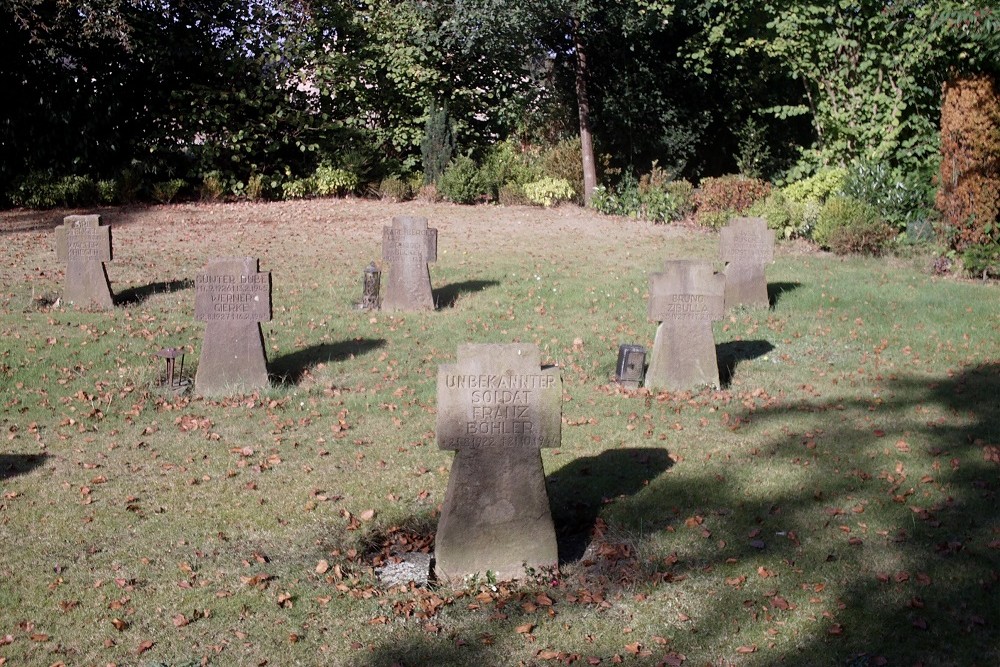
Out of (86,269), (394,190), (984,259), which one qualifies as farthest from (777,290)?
(394,190)

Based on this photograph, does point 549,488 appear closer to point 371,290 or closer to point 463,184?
point 371,290

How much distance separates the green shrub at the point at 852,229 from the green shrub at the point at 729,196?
2538mm

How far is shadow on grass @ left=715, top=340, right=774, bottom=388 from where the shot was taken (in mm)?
10742

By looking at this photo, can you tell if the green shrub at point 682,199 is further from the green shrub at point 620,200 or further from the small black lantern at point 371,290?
the small black lantern at point 371,290

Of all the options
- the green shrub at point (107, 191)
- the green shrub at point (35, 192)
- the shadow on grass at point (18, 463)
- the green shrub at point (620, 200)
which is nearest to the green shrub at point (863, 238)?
the green shrub at point (620, 200)

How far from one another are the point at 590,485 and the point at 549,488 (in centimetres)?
31

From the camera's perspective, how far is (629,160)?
82.8ft

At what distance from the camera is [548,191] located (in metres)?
23.3

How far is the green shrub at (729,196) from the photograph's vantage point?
20703 mm

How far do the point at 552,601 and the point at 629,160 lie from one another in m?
20.6

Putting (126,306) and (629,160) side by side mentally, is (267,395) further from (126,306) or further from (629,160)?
(629,160)

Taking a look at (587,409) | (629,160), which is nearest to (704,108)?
(629,160)

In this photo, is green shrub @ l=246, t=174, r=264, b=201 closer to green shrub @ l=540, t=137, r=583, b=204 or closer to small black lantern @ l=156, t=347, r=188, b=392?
green shrub @ l=540, t=137, r=583, b=204

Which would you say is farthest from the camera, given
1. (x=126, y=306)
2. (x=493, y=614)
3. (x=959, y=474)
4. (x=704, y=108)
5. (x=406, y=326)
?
(x=704, y=108)
